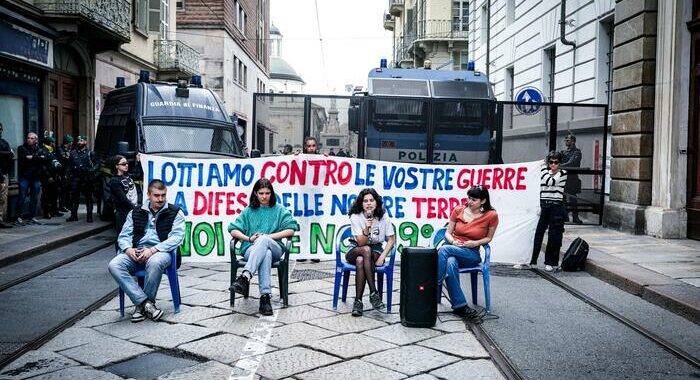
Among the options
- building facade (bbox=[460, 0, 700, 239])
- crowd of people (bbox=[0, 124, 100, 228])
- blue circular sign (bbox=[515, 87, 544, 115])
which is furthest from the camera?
blue circular sign (bbox=[515, 87, 544, 115])

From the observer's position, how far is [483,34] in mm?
26609

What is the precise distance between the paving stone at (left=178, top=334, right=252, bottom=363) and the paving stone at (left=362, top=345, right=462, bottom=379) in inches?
37.3

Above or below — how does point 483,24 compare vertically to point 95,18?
above

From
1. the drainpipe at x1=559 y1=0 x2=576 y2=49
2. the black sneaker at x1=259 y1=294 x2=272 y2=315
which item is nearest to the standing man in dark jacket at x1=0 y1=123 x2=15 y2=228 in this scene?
the black sneaker at x1=259 y1=294 x2=272 y2=315

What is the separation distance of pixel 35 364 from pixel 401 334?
274 centimetres

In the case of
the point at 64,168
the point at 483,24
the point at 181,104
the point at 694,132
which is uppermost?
the point at 483,24

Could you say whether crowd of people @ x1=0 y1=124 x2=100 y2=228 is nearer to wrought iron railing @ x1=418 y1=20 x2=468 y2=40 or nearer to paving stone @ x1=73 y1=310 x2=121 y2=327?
paving stone @ x1=73 y1=310 x2=121 y2=327

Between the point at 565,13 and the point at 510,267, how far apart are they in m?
9.45

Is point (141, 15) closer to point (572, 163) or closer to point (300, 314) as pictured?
point (572, 163)

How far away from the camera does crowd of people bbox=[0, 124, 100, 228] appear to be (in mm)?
12930

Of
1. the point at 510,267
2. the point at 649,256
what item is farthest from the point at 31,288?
the point at 649,256

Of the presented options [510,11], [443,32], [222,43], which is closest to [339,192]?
[510,11]

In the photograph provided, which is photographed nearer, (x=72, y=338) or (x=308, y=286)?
(x=72, y=338)

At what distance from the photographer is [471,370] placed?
190 inches
